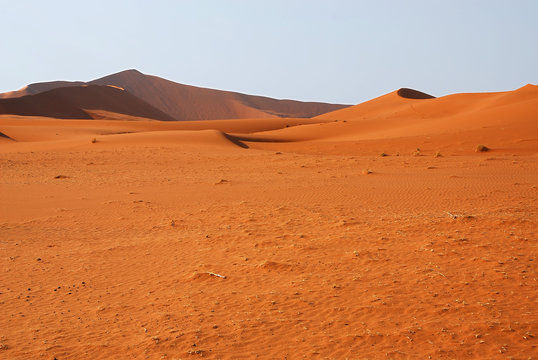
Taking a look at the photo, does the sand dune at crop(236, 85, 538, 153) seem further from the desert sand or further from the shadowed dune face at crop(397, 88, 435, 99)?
the shadowed dune face at crop(397, 88, 435, 99)

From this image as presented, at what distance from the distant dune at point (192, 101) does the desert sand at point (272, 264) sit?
9867 centimetres

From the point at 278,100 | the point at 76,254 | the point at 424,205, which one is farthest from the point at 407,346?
the point at 278,100

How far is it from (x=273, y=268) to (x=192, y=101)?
116839mm

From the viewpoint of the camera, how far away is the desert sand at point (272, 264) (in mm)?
4535

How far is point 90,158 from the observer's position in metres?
21.2

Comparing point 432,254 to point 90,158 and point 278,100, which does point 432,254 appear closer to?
point 90,158

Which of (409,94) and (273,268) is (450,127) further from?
(409,94)

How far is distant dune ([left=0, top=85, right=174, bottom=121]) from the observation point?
6562 cm

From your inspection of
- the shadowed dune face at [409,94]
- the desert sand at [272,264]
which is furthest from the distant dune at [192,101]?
the desert sand at [272,264]

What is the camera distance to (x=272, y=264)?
6707 mm

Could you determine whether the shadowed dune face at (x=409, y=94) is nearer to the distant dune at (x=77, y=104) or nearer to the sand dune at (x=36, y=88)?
the distant dune at (x=77, y=104)

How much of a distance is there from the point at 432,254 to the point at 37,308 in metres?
4.70

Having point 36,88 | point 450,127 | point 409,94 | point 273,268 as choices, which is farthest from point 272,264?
point 36,88

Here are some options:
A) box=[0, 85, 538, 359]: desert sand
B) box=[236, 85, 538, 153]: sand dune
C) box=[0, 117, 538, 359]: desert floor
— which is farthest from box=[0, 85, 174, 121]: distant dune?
box=[0, 117, 538, 359]: desert floor
